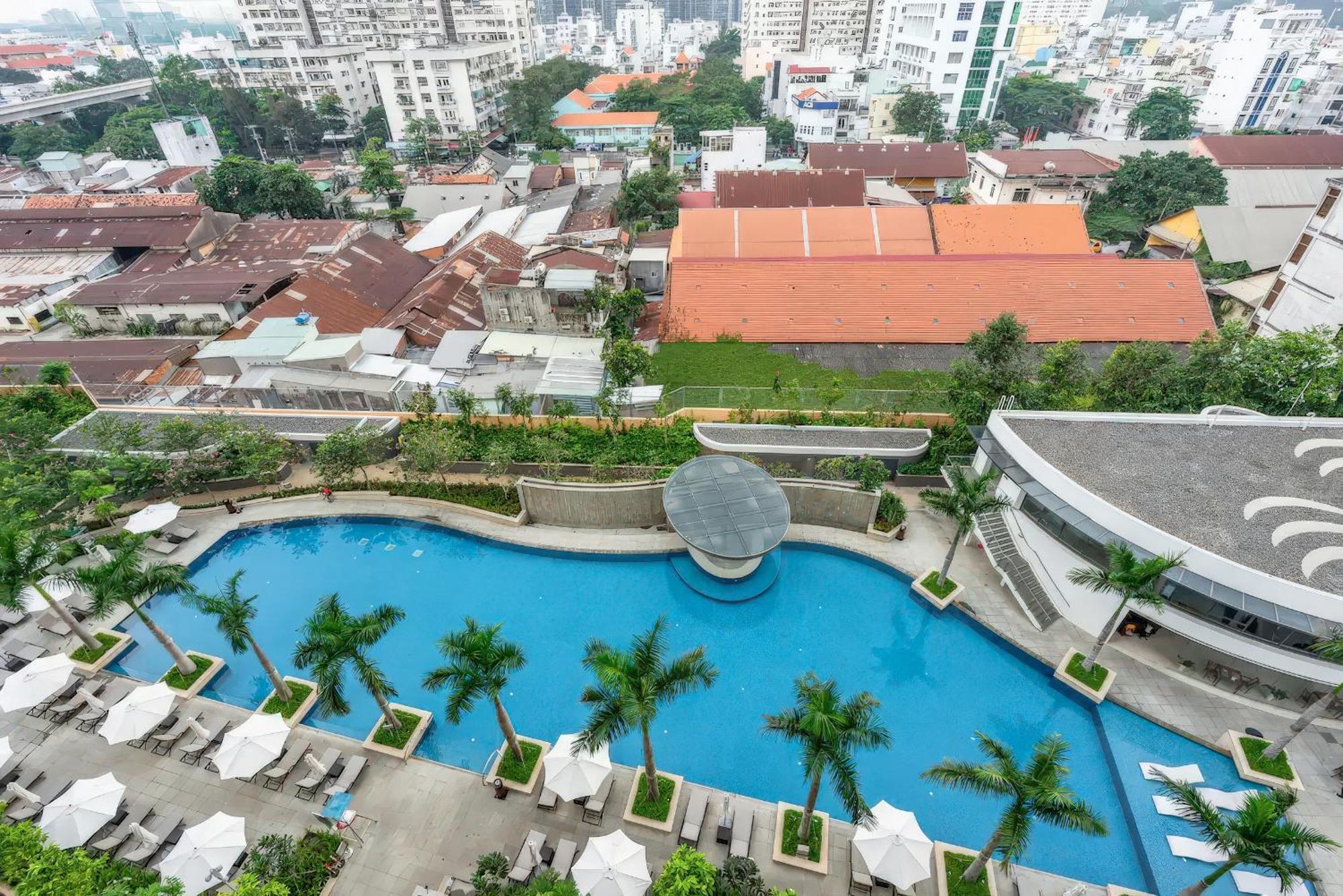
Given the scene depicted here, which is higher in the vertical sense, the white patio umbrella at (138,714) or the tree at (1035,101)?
the tree at (1035,101)

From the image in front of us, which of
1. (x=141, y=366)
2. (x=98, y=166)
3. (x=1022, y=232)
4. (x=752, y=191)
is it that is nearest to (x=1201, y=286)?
(x=1022, y=232)

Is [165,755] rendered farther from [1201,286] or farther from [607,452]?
[1201,286]

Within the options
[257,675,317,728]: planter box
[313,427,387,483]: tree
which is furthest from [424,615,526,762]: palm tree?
[313,427,387,483]: tree

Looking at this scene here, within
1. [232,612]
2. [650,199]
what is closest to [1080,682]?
[232,612]

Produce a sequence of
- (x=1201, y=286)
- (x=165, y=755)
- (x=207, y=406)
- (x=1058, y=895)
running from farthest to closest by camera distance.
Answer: (x=1201, y=286) → (x=207, y=406) → (x=165, y=755) → (x=1058, y=895)

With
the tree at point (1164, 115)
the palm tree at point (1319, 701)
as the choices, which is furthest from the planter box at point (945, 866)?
the tree at point (1164, 115)

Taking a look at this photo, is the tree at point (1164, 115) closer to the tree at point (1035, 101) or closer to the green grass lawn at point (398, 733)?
the tree at point (1035, 101)

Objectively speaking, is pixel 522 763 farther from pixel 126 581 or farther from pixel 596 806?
pixel 126 581
